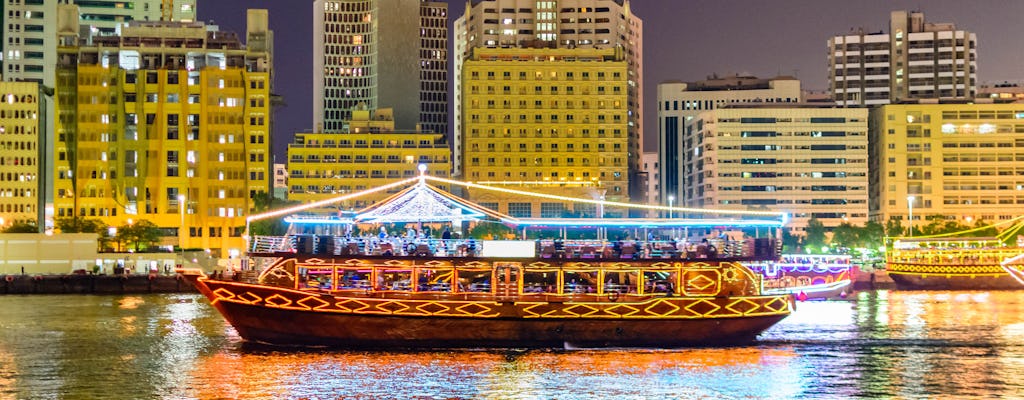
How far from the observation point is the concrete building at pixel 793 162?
516 ft

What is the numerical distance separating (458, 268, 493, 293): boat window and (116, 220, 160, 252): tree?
7546 centimetres

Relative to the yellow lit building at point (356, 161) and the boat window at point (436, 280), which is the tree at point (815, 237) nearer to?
the yellow lit building at point (356, 161)

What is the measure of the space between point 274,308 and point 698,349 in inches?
591

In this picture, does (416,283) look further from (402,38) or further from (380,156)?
(402,38)

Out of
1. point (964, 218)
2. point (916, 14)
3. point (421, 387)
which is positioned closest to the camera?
point (421, 387)

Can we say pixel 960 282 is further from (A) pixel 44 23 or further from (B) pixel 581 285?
(A) pixel 44 23

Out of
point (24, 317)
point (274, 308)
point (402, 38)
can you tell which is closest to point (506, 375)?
point (274, 308)

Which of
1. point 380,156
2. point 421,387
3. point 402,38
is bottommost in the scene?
point 421,387

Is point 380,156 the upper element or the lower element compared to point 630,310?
upper

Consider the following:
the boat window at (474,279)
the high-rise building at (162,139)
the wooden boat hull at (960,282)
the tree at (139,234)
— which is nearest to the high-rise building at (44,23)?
the high-rise building at (162,139)

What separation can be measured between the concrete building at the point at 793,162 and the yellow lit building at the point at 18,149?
8120cm

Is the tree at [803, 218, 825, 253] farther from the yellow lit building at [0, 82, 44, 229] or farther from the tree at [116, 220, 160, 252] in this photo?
the yellow lit building at [0, 82, 44, 229]

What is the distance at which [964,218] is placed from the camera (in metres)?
154

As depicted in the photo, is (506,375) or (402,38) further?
(402,38)
